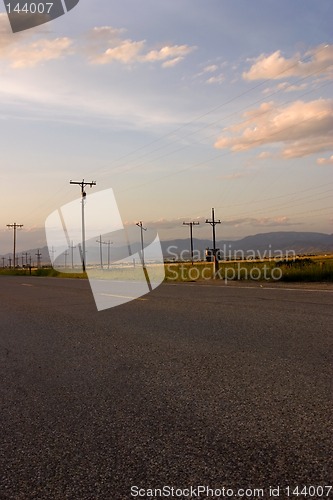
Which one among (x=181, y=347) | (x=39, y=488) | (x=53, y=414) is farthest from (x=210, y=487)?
(x=181, y=347)

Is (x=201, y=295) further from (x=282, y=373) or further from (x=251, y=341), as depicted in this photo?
(x=282, y=373)

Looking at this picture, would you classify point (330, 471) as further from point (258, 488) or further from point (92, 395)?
point (92, 395)

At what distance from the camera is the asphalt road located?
10.5 ft

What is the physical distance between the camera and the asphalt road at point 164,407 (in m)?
3.20

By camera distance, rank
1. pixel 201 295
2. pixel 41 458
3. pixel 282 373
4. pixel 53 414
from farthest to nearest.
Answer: pixel 201 295 → pixel 282 373 → pixel 53 414 → pixel 41 458

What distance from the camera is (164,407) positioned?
15.1 feet

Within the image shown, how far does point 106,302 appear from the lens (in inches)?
580

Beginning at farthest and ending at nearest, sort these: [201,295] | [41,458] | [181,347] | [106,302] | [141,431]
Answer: [201,295] → [106,302] → [181,347] → [141,431] → [41,458]

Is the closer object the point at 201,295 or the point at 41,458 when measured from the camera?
the point at 41,458

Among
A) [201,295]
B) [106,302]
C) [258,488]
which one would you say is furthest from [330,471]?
[201,295]

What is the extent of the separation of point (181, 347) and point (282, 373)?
2117 millimetres

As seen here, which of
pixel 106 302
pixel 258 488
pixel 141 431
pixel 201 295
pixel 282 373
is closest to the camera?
pixel 258 488

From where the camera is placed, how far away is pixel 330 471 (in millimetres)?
3162

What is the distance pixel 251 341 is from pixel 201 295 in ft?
27.3
